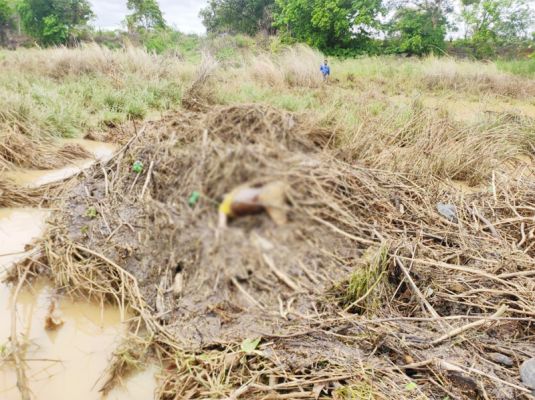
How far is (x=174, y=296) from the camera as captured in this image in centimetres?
165

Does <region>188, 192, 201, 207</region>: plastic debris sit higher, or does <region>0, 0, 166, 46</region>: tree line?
<region>0, 0, 166, 46</region>: tree line

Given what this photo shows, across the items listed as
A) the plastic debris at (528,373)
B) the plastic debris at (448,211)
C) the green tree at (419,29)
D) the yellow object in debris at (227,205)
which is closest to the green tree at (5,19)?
the green tree at (419,29)

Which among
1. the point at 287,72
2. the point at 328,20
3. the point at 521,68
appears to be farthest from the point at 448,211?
the point at 328,20

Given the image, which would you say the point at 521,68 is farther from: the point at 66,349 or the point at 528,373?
the point at 66,349

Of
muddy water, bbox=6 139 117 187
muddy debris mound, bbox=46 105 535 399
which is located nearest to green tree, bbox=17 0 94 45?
muddy water, bbox=6 139 117 187

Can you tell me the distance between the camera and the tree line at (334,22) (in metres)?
15.9

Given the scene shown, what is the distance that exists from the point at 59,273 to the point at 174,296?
893mm

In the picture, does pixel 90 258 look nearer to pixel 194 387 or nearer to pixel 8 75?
pixel 194 387

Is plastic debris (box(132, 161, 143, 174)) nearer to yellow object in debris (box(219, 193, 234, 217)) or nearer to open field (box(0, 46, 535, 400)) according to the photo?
open field (box(0, 46, 535, 400))

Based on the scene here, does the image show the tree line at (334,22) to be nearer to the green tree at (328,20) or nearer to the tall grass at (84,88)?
the green tree at (328,20)

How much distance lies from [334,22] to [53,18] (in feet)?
53.9

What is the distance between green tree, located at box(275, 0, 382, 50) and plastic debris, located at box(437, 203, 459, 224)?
15.1 metres

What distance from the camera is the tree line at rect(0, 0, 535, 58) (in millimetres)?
15852

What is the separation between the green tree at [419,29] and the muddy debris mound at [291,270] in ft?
56.4
